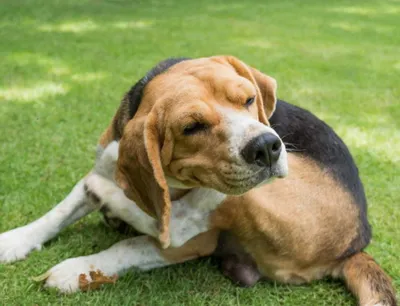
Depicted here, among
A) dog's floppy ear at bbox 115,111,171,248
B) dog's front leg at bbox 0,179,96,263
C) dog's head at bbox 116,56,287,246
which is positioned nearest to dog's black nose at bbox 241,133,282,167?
dog's head at bbox 116,56,287,246

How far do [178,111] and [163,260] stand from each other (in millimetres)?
1175

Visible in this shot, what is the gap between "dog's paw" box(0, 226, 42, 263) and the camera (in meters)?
3.96

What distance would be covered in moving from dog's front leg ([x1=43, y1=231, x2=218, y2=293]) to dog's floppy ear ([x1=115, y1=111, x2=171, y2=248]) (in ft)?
1.35

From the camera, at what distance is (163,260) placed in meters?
3.93

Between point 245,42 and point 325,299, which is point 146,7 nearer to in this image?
point 245,42

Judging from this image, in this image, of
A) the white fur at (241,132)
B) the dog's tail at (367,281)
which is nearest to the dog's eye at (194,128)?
the white fur at (241,132)

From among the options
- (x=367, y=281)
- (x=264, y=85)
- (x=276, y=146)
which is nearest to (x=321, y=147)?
(x=264, y=85)

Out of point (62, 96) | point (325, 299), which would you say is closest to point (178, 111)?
point (325, 299)

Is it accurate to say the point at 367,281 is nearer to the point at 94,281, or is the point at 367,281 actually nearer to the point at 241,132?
the point at 241,132

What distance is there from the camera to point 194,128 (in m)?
3.29

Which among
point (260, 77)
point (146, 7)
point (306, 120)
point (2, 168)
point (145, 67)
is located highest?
point (260, 77)

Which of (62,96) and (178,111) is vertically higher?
(178,111)

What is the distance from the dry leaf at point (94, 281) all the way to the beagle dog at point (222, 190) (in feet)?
0.14

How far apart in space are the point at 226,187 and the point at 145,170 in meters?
0.47
